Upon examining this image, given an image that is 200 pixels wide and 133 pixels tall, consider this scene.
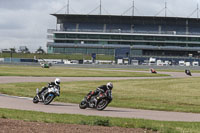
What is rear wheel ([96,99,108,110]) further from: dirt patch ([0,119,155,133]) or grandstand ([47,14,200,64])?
grandstand ([47,14,200,64])

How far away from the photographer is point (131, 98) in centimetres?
2942

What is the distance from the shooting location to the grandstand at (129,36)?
160250 millimetres

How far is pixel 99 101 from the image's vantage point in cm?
2089

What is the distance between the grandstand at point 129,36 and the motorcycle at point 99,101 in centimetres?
13601

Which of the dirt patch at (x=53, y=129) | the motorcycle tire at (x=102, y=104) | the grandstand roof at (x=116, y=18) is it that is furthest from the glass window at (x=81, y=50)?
the dirt patch at (x=53, y=129)

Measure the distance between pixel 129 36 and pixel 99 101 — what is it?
14139 cm

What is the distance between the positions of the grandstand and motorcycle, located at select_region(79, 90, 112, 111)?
136 m

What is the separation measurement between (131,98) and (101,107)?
875 cm

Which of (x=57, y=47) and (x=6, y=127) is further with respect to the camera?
(x=57, y=47)

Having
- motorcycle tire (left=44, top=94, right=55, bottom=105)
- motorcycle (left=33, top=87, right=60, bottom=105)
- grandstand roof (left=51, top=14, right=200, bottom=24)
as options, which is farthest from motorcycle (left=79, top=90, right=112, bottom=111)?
grandstand roof (left=51, top=14, right=200, bottom=24)

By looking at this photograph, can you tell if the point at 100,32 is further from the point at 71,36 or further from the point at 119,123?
the point at 119,123

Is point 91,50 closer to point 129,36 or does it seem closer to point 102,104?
point 129,36

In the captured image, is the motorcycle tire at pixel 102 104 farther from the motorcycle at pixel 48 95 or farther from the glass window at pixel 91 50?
the glass window at pixel 91 50

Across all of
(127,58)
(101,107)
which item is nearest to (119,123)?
(101,107)
